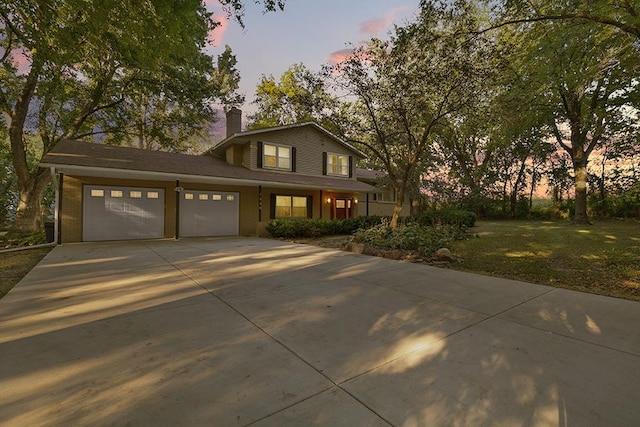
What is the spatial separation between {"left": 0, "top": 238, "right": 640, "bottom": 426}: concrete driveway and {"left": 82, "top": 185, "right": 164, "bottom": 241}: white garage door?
702 cm

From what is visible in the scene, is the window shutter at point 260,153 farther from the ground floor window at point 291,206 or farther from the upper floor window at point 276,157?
the ground floor window at point 291,206

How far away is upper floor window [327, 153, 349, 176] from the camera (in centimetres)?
1772

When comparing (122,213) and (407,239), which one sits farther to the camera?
(122,213)

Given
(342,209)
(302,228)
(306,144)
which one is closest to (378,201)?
(342,209)

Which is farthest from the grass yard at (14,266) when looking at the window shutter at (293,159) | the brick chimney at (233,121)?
the window shutter at (293,159)

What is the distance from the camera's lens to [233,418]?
1824mm

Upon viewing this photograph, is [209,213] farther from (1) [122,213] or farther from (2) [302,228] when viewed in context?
(2) [302,228]

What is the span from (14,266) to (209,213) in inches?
280

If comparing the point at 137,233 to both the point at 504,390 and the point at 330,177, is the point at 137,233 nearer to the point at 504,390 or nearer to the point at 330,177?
the point at 330,177

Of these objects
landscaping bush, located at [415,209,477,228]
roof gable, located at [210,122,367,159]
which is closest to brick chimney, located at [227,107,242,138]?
roof gable, located at [210,122,367,159]

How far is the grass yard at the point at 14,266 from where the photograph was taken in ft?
17.2

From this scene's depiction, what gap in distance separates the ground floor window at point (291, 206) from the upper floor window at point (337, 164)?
8.80 ft

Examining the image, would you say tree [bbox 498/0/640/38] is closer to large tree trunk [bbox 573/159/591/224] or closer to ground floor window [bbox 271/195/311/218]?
large tree trunk [bbox 573/159/591/224]

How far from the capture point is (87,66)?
45.0ft
